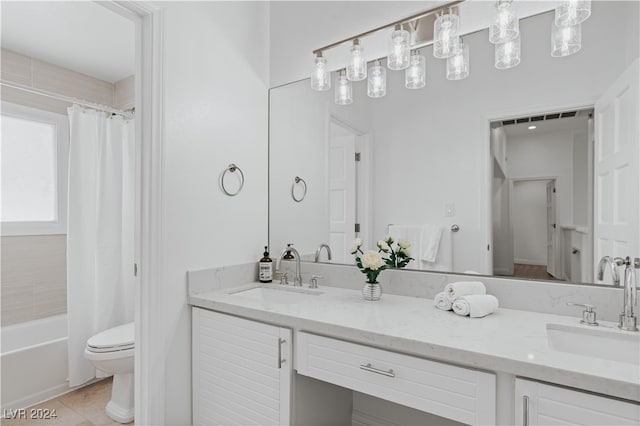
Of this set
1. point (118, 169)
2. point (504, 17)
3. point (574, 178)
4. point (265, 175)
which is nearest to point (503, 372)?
point (574, 178)

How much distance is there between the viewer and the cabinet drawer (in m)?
1.02

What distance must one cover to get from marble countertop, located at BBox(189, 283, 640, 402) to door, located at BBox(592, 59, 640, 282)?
12.5 inches

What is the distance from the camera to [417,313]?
1.40 m

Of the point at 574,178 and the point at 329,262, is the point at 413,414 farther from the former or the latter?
the point at 574,178

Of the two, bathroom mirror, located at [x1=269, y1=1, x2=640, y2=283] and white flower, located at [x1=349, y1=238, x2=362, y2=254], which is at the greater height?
bathroom mirror, located at [x1=269, y1=1, x2=640, y2=283]

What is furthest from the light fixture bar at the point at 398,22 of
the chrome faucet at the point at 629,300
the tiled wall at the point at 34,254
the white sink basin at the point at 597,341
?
the tiled wall at the point at 34,254

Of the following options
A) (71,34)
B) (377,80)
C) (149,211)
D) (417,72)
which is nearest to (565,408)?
(417,72)

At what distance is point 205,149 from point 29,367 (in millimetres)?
1892

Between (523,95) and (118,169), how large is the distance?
2833 millimetres

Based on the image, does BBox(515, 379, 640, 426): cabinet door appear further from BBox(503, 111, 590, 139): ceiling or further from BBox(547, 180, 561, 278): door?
BBox(503, 111, 590, 139): ceiling

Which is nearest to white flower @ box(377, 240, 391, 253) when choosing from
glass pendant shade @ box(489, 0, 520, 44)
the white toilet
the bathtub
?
glass pendant shade @ box(489, 0, 520, 44)

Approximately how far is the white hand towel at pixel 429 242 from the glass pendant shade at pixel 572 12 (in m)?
0.94

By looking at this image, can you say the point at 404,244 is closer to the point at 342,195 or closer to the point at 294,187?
the point at 342,195

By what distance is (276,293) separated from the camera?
1870 mm
